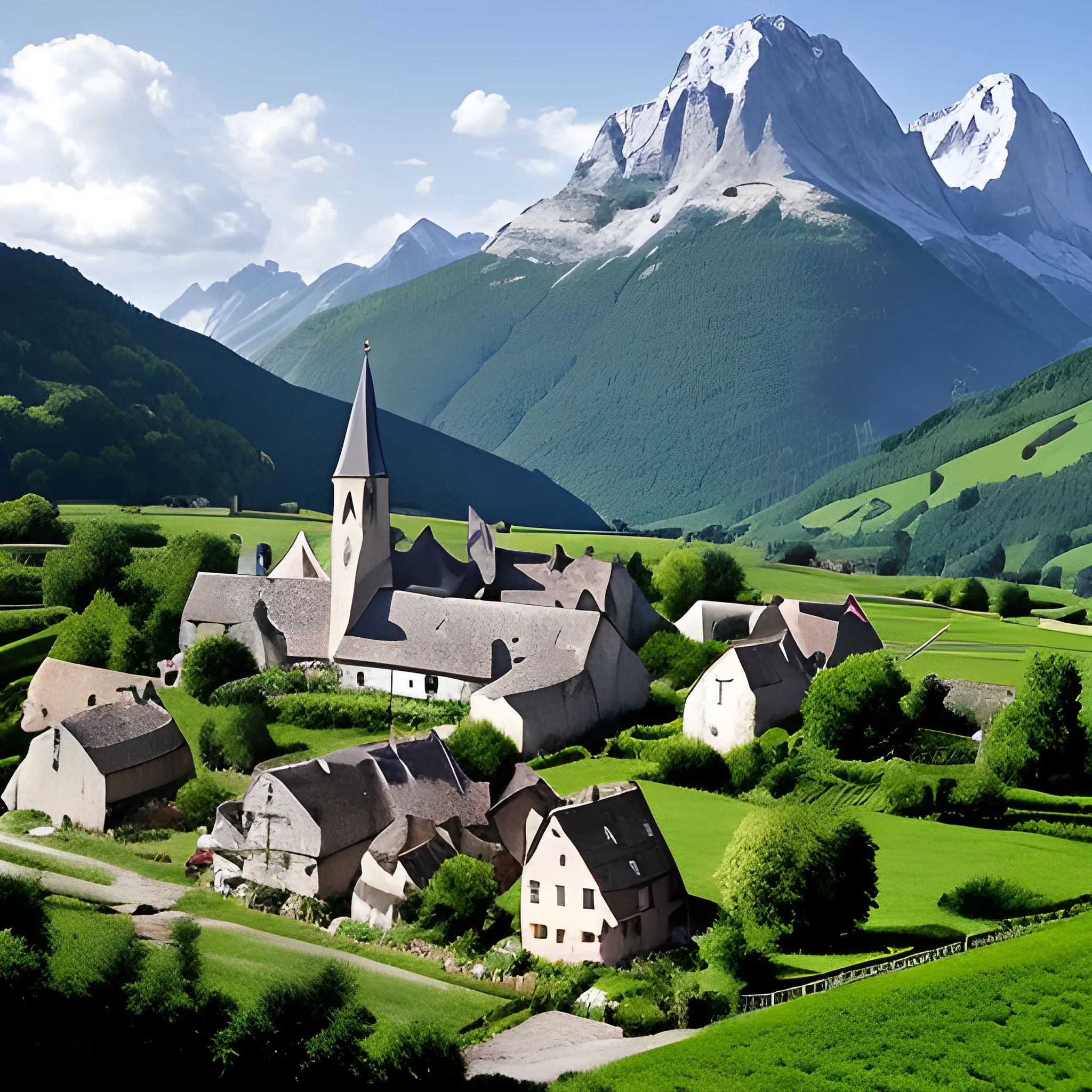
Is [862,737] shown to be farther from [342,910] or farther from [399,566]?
[399,566]

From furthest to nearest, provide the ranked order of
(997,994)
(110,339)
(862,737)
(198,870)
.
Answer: (110,339) → (862,737) → (198,870) → (997,994)

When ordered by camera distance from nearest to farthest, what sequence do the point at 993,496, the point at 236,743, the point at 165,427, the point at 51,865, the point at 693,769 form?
the point at 51,865 < the point at 693,769 < the point at 236,743 < the point at 993,496 < the point at 165,427

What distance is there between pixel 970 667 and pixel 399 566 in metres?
25.4

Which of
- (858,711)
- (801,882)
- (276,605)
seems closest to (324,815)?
(801,882)

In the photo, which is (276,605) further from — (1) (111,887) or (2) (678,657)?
(1) (111,887)

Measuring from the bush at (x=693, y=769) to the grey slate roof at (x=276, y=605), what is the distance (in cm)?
1799

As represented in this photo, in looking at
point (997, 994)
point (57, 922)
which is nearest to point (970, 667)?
point (997, 994)

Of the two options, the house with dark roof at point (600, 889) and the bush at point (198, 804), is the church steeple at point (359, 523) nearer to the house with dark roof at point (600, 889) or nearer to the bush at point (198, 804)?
the bush at point (198, 804)

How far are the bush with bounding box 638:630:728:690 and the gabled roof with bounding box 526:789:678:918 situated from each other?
20097mm

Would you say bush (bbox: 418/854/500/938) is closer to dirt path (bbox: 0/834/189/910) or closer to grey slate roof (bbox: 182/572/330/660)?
dirt path (bbox: 0/834/189/910)

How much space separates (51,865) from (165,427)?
62866 mm

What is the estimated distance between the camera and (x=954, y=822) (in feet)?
108

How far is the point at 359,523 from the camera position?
49.6 m

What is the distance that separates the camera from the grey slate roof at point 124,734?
35312 mm
